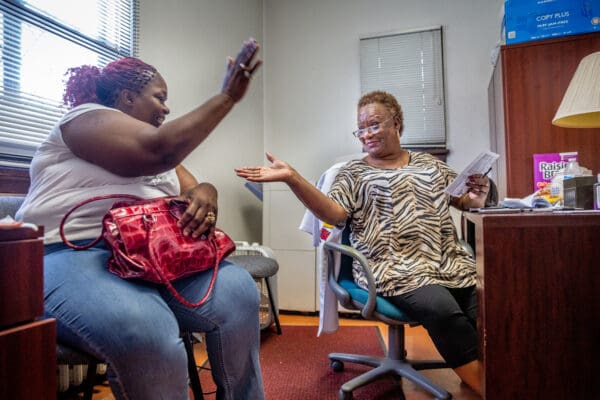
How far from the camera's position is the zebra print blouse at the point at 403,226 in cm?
142

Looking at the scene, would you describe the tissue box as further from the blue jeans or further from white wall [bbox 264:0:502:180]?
white wall [bbox 264:0:502:180]

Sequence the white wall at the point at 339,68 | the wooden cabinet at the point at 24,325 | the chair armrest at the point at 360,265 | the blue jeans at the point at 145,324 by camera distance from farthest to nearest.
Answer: the white wall at the point at 339,68
the chair armrest at the point at 360,265
the blue jeans at the point at 145,324
the wooden cabinet at the point at 24,325

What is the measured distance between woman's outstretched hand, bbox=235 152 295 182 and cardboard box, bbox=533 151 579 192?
1273 mm

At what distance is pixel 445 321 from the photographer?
4.12 feet

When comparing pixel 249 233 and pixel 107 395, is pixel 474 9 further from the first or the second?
pixel 107 395

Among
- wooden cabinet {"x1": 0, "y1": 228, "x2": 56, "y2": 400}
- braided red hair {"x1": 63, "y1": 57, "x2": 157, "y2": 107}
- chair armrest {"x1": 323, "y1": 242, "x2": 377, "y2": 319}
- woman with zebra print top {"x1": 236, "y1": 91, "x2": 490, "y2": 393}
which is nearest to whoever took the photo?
wooden cabinet {"x1": 0, "y1": 228, "x2": 56, "y2": 400}

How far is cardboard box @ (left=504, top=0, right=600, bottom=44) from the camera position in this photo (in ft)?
6.07

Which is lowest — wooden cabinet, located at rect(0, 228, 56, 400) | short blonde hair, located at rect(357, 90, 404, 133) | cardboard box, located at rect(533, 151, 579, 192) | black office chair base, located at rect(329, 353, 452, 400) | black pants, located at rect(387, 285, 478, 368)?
black office chair base, located at rect(329, 353, 452, 400)

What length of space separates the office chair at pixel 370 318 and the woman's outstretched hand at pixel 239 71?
2.42 feet

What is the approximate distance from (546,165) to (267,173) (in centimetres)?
Result: 141

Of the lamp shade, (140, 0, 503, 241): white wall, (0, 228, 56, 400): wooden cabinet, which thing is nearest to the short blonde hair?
the lamp shade

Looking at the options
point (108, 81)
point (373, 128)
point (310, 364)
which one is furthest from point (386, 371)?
point (108, 81)

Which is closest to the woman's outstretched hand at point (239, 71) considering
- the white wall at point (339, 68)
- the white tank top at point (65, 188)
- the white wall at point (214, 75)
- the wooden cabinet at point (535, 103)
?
the white tank top at point (65, 188)

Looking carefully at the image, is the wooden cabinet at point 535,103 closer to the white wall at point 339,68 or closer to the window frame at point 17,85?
the white wall at point 339,68
